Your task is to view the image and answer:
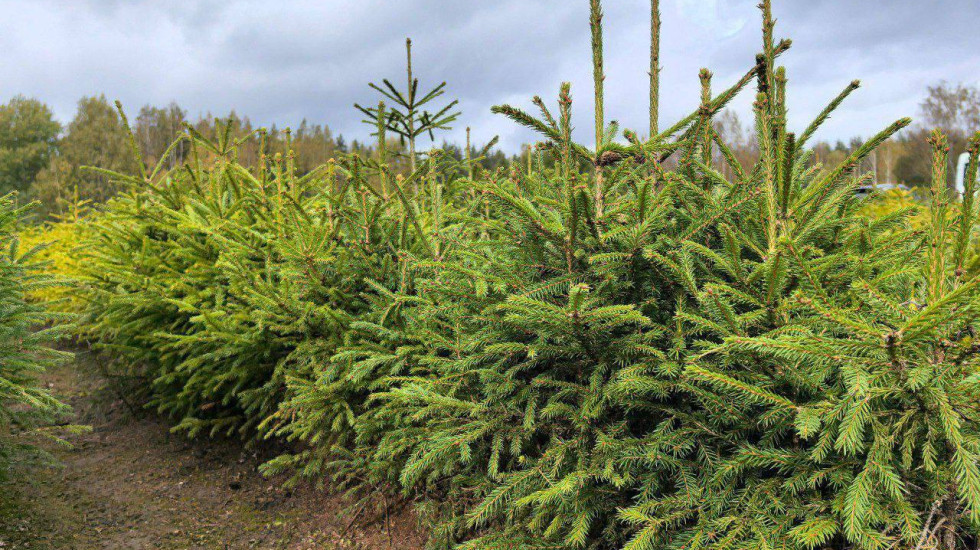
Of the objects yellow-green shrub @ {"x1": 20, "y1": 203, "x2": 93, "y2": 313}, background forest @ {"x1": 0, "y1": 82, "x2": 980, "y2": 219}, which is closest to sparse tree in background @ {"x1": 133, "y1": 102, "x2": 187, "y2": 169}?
background forest @ {"x1": 0, "y1": 82, "x2": 980, "y2": 219}

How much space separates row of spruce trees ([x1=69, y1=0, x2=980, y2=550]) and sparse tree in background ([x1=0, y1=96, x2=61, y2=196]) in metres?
50.4

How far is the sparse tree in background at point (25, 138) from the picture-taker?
135ft

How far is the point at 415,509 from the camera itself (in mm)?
2965

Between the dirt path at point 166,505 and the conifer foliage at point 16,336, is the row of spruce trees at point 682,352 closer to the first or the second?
the dirt path at point 166,505

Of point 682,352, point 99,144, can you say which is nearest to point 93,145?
point 99,144

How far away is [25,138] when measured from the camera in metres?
42.9

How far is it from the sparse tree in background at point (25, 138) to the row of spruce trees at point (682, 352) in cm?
5037

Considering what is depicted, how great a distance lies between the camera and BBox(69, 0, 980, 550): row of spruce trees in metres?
1.45

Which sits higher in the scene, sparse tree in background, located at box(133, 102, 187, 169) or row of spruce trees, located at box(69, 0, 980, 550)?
sparse tree in background, located at box(133, 102, 187, 169)

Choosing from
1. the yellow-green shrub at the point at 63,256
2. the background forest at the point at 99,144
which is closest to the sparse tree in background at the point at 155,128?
the background forest at the point at 99,144

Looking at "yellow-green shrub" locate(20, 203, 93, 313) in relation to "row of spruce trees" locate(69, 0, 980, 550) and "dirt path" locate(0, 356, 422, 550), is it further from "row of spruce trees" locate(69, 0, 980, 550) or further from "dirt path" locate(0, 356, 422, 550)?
"row of spruce trees" locate(69, 0, 980, 550)

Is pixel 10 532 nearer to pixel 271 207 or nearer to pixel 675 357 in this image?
pixel 271 207

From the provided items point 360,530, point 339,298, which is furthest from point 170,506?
point 339,298

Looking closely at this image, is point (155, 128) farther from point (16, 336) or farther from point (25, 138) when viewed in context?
point (16, 336)
